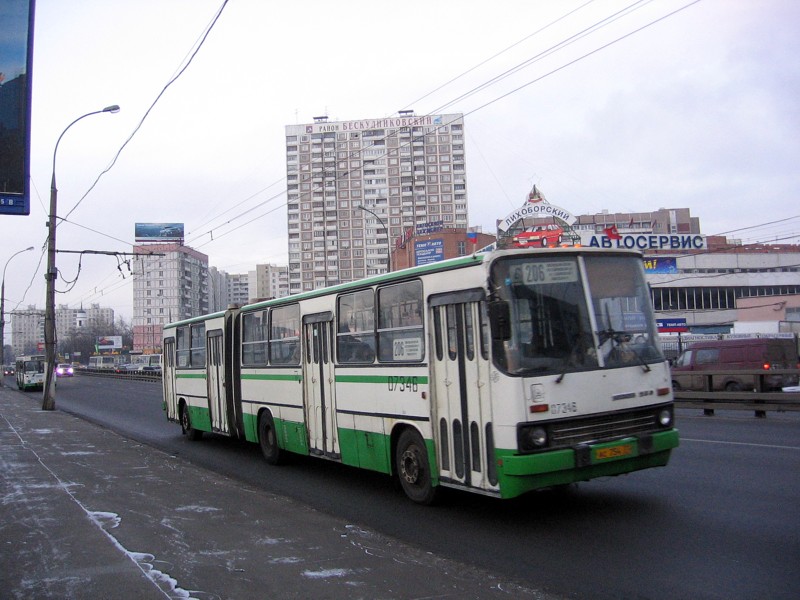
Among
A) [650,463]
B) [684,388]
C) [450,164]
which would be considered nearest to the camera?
[650,463]

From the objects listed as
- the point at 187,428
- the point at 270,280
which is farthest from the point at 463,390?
the point at 270,280

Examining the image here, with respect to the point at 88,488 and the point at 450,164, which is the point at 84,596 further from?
the point at 450,164

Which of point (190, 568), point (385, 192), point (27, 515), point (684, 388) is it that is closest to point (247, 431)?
point (27, 515)

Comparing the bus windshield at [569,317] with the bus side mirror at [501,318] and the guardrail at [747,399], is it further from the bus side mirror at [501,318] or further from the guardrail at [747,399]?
the guardrail at [747,399]

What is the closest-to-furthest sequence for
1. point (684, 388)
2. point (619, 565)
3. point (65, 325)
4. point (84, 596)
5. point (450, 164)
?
1. point (84, 596)
2. point (619, 565)
3. point (684, 388)
4. point (450, 164)
5. point (65, 325)

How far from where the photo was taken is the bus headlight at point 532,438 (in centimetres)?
666

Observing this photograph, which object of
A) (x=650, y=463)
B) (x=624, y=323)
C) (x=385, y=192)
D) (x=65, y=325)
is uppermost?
(x=385, y=192)

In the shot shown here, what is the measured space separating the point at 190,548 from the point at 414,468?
2.79 metres

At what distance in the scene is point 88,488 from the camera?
31.7 ft

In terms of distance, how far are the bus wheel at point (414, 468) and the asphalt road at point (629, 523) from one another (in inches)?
6.6

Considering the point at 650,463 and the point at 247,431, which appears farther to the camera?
the point at 247,431

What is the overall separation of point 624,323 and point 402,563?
11.1ft

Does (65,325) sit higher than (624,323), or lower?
higher

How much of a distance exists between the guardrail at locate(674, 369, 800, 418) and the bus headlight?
11636mm
